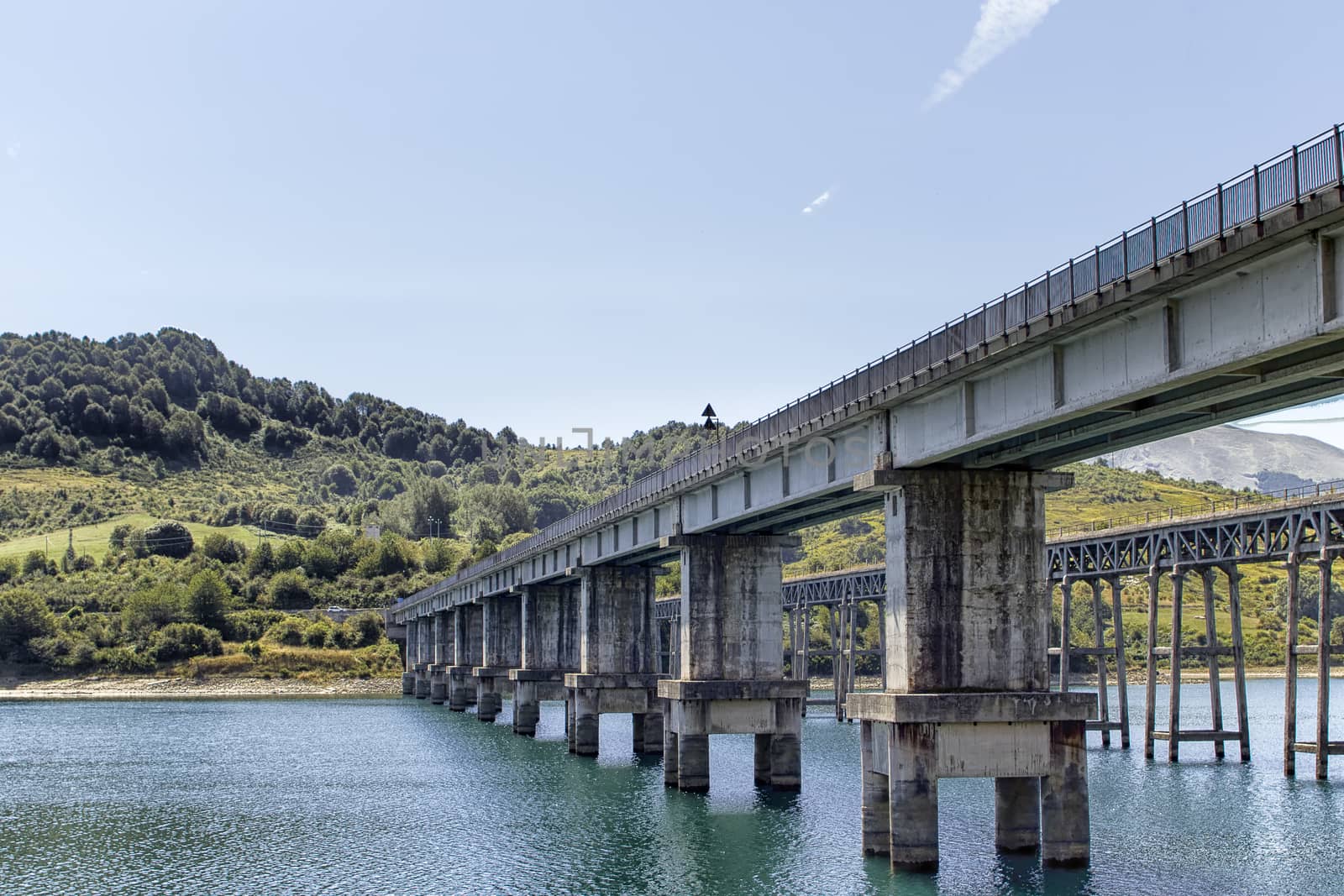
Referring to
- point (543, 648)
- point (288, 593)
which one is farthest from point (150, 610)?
point (543, 648)

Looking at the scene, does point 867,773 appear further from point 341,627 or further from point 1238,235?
point 341,627

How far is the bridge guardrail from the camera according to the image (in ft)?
85.6

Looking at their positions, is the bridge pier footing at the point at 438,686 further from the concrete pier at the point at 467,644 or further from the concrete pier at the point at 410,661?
the concrete pier at the point at 410,661

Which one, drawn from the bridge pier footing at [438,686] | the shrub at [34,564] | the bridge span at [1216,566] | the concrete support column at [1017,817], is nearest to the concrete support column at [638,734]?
the bridge span at [1216,566]

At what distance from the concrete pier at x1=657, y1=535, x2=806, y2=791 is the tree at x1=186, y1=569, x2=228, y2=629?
12567cm

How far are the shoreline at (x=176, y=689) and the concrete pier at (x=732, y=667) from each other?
104 metres

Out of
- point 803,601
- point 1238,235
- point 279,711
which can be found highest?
point 1238,235

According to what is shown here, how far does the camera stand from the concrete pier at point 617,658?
74.3 meters

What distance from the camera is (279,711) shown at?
125938mm

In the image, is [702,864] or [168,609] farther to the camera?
[168,609]

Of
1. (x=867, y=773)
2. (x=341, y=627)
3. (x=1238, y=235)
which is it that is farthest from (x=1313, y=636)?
(x=1238, y=235)

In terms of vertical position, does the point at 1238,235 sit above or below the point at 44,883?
above

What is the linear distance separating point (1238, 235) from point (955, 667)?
673 inches

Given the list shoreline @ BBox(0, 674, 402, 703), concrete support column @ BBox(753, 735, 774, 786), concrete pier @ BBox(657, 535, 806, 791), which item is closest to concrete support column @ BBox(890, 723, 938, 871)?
concrete pier @ BBox(657, 535, 806, 791)
